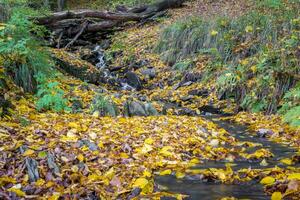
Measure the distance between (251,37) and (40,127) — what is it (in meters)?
6.27

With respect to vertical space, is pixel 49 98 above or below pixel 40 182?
above

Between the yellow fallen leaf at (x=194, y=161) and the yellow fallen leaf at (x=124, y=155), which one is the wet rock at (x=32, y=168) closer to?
the yellow fallen leaf at (x=124, y=155)

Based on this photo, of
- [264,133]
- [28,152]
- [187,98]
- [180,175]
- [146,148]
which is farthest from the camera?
[187,98]

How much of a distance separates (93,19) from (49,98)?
377 inches

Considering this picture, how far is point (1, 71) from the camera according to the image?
579 cm

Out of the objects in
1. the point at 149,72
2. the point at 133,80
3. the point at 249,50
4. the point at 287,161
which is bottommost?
the point at 133,80

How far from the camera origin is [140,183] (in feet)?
11.9

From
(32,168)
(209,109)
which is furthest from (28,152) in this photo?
(209,109)

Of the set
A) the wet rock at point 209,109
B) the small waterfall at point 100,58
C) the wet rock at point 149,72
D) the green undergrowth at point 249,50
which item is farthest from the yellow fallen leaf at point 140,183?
the small waterfall at point 100,58

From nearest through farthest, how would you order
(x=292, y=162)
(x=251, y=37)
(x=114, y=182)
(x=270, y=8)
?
(x=114, y=182), (x=292, y=162), (x=251, y=37), (x=270, y=8)

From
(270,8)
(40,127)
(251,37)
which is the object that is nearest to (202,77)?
(251,37)

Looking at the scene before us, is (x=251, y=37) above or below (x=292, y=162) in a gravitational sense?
above

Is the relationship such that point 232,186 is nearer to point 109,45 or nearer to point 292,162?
point 292,162

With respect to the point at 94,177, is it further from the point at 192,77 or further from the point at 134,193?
the point at 192,77
